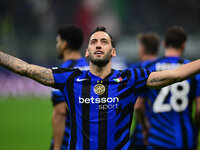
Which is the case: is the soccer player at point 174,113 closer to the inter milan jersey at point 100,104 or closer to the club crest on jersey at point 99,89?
the inter milan jersey at point 100,104

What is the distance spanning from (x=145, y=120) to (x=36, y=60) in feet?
50.0

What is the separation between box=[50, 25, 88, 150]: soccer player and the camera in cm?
440

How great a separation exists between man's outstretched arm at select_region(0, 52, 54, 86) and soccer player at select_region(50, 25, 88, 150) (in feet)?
3.28

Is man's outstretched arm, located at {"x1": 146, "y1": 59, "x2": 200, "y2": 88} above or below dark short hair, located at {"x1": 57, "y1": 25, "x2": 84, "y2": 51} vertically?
below

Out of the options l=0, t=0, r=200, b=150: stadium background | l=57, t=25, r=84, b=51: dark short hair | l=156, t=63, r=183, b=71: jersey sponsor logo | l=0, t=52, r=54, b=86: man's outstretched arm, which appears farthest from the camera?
l=0, t=0, r=200, b=150: stadium background

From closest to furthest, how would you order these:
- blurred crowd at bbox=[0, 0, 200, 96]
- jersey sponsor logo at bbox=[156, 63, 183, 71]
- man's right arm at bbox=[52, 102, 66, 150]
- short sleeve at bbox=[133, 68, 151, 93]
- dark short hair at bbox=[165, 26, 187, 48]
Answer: short sleeve at bbox=[133, 68, 151, 93] → man's right arm at bbox=[52, 102, 66, 150] → jersey sponsor logo at bbox=[156, 63, 183, 71] → dark short hair at bbox=[165, 26, 187, 48] → blurred crowd at bbox=[0, 0, 200, 96]

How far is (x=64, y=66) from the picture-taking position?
177 inches

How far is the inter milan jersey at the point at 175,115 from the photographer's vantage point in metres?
4.43

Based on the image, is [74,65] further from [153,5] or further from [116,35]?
[153,5]

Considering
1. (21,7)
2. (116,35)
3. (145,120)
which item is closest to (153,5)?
(116,35)

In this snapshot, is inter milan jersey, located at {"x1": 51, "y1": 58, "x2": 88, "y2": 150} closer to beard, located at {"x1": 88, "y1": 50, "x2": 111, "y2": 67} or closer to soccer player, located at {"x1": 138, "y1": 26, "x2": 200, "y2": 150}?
soccer player, located at {"x1": 138, "y1": 26, "x2": 200, "y2": 150}

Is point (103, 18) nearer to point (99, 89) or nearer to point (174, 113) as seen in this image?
point (174, 113)

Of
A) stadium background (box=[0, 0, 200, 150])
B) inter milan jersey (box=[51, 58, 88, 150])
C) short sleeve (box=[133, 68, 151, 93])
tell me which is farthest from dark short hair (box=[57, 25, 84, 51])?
stadium background (box=[0, 0, 200, 150])

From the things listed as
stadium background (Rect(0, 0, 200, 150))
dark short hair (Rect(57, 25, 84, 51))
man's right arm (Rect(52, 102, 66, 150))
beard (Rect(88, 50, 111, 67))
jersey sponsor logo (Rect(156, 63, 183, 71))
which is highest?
stadium background (Rect(0, 0, 200, 150))
